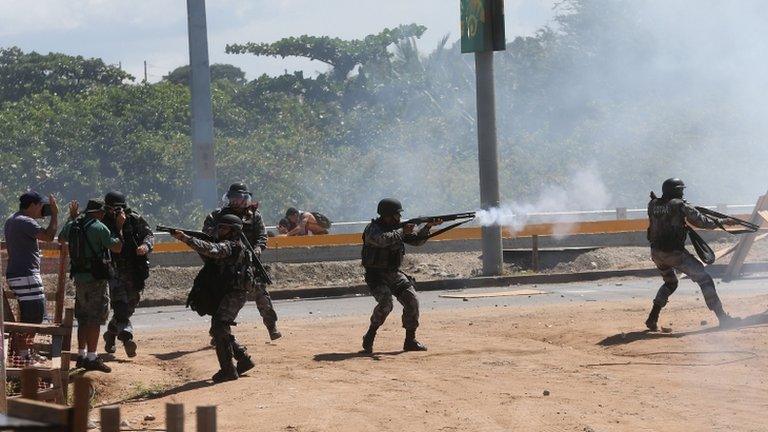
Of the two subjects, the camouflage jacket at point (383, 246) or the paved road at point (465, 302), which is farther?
the paved road at point (465, 302)

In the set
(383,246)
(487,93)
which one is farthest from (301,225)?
(383,246)

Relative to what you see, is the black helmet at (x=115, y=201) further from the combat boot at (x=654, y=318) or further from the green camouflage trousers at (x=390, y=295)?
the combat boot at (x=654, y=318)

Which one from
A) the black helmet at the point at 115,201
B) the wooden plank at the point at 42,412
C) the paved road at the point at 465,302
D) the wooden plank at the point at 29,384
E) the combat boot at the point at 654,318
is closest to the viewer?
the wooden plank at the point at 42,412

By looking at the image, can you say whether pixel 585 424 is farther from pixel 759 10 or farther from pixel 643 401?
pixel 759 10

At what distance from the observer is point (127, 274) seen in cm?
1233

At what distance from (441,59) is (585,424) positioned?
147 ft

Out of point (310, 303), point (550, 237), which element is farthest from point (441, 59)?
point (310, 303)

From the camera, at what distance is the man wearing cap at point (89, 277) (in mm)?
11266

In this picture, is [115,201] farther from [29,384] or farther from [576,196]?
[576,196]

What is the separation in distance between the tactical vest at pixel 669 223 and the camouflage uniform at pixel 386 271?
9.51 feet

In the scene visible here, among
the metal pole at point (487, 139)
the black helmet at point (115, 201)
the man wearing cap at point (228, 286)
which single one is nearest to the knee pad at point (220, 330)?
the man wearing cap at point (228, 286)

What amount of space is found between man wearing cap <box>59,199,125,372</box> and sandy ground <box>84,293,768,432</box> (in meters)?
0.32

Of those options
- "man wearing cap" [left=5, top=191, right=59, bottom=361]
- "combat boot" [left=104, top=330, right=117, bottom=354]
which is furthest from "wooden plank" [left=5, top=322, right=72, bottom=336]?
"combat boot" [left=104, top=330, right=117, bottom=354]

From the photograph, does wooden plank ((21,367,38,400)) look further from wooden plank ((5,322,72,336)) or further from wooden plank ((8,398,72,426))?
wooden plank ((5,322,72,336))
